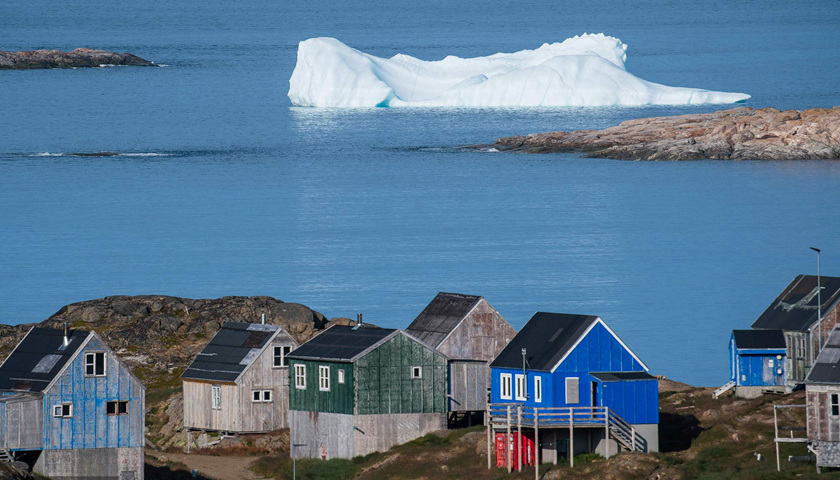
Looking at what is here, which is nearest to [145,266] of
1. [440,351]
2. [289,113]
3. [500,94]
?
[440,351]

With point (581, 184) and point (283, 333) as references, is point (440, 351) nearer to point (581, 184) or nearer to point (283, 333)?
point (283, 333)

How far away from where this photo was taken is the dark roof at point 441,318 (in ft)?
143

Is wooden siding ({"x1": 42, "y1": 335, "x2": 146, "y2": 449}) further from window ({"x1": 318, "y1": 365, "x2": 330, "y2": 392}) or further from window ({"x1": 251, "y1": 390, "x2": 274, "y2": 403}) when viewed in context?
window ({"x1": 251, "y1": 390, "x2": 274, "y2": 403})

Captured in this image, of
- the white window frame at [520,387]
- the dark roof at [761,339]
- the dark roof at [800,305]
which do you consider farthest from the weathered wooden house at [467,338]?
the dark roof at [800,305]

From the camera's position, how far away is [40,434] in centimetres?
3597

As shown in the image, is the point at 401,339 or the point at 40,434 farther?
the point at 401,339

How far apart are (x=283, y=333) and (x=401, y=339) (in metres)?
4.17

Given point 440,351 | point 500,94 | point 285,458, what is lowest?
point 285,458

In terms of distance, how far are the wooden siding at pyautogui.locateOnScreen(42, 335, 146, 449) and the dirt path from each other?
3.12 meters

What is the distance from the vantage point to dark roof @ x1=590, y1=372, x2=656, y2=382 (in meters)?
37.0

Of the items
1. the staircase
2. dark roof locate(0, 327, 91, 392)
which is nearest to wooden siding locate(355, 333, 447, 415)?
dark roof locate(0, 327, 91, 392)

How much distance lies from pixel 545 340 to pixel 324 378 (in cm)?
610

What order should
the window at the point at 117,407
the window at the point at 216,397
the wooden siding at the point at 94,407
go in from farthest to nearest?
the window at the point at 216,397 → the window at the point at 117,407 → the wooden siding at the point at 94,407

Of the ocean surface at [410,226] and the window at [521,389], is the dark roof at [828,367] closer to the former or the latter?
the window at [521,389]
